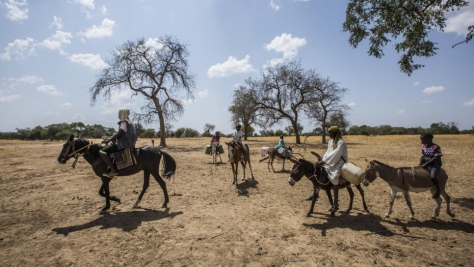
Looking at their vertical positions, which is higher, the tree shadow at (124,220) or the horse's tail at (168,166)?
the horse's tail at (168,166)

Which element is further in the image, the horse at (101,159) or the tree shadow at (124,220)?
the horse at (101,159)

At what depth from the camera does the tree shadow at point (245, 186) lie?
8.40m

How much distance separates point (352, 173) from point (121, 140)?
5.77 meters

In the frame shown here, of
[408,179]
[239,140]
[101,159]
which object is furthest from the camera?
[239,140]

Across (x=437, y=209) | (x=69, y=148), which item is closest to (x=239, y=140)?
(x=69, y=148)

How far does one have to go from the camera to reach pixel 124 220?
19.3 ft

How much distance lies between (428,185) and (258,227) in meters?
4.04

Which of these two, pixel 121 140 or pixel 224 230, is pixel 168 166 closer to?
pixel 121 140

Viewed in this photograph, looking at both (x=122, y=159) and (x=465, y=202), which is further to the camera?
(x=465, y=202)

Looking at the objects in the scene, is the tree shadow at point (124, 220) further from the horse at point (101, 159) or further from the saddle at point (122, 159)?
the saddle at point (122, 159)

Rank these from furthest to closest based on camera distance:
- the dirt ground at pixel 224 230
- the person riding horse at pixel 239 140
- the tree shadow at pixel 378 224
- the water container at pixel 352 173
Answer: the person riding horse at pixel 239 140 → the water container at pixel 352 173 → the tree shadow at pixel 378 224 → the dirt ground at pixel 224 230

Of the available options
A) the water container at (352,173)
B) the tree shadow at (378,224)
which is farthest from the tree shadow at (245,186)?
the water container at (352,173)

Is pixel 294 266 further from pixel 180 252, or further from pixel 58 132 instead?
pixel 58 132

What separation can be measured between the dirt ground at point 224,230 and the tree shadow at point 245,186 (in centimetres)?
12
